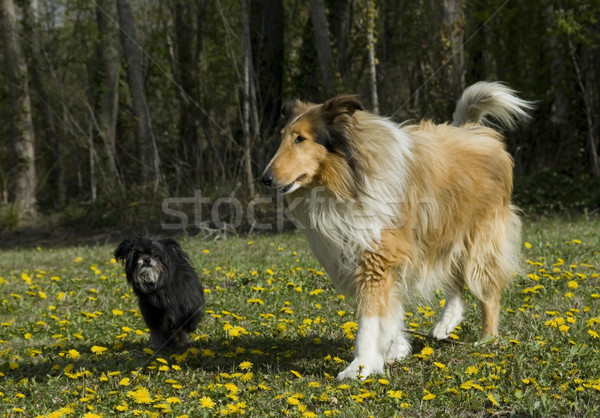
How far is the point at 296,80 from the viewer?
59.9 ft

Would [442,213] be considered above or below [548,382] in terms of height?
above

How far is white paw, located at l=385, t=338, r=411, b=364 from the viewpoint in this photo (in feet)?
17.1

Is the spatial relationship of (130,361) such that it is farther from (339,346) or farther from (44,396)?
(339,346)

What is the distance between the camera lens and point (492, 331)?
5.62m

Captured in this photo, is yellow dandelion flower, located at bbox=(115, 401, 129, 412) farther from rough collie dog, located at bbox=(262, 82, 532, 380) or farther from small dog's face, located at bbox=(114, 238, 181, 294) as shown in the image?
small dog's face, located at bbox=(114, 238, 181, 294)

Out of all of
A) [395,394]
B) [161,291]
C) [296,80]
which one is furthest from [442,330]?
[296,80]

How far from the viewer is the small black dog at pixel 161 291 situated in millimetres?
5934

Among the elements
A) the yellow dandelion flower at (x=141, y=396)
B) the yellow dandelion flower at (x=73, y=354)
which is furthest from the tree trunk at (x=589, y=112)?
the yellow dandelion flower at (x=141, y=396)

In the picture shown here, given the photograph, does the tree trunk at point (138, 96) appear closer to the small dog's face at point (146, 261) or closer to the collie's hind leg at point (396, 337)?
the small dog's face at point (146, 261)

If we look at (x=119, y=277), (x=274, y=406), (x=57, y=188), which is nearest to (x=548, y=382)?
(x=274, y=406)

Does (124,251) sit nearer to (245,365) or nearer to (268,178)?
(245,365)

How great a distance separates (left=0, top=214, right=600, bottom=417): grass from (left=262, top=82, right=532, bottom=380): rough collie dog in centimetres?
41

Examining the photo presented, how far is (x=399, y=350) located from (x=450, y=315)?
716 millimetres

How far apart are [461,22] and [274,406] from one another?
1097 cm
